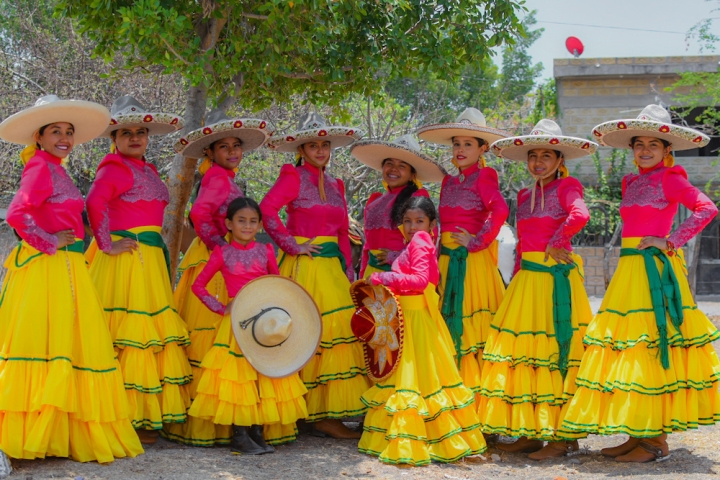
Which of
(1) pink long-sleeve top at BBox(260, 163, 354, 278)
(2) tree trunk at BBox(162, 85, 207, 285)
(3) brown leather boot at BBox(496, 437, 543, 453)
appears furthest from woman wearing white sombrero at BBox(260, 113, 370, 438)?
(3) brown leather boot at BBox(496, 437, 543, 453)

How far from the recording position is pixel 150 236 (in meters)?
5.55

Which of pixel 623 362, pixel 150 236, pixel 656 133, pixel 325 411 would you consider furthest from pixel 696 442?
pixel 150 236

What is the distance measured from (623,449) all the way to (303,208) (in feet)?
9.28

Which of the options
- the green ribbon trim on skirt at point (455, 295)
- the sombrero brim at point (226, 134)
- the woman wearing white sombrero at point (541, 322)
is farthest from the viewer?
the green ribbon trim on skirt at point (455, 295)

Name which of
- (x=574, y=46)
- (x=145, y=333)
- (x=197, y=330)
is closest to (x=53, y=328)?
(x=145, y=333)

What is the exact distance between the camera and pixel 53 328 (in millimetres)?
4758

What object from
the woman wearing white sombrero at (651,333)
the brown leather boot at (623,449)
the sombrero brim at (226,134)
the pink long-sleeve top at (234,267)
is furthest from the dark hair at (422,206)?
the brown leather boot at (623,449)

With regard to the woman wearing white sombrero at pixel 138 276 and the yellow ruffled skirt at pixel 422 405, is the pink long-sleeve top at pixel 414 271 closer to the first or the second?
the yellow ruffled skirt at pixel 422 405

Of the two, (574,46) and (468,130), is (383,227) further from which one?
(574,46)

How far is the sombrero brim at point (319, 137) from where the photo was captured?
5988 millimetres

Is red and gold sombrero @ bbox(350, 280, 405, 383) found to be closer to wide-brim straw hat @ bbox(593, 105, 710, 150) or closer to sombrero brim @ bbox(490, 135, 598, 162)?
sombrero brim @ bbox(490, 135, 598, 162)

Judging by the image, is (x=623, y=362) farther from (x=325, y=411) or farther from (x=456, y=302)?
(x=325, y=411)

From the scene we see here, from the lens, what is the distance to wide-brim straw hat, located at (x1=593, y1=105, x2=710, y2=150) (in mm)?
5324

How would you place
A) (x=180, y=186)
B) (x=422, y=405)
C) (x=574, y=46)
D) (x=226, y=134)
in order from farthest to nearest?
(x=574, y=46) → (x=180, y=186) → (x=226, y=134) → (x=422, y=405)
